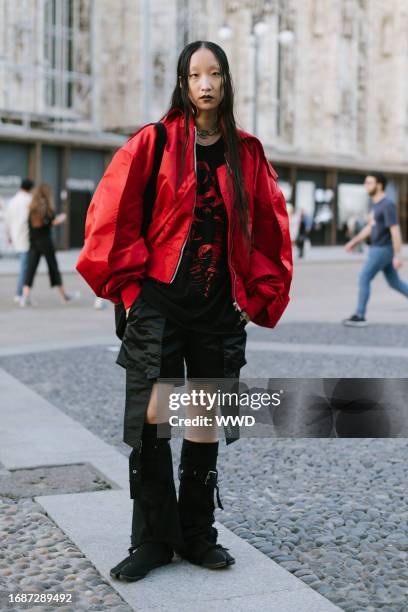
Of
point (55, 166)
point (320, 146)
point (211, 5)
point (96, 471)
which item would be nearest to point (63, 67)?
point (55, 166)

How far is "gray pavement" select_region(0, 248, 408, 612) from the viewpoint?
3.52 metres

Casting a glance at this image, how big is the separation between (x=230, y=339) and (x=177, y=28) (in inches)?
1449

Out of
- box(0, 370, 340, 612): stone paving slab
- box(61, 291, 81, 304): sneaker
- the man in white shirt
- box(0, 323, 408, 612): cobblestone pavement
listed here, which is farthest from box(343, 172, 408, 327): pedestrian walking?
box(0, 370, 340, 612): stone paving slab

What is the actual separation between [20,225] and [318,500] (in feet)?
35.1

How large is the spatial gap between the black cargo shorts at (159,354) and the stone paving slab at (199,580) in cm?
49

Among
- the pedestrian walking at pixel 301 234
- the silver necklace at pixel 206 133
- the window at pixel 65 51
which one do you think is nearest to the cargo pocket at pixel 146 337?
the silver necklace at pixel 206 133

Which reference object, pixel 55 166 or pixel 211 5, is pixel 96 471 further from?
pixel 211 5

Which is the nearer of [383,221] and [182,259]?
[182,259]

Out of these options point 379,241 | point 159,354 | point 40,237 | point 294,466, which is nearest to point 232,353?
point 159,354

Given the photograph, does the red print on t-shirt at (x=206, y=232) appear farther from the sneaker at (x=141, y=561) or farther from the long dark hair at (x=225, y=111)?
the sneaker at (x=141, y=561)

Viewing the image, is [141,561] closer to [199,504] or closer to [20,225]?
[199,504]

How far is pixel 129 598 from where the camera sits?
125 inches

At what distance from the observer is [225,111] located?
3303mm

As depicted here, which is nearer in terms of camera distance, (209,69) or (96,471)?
(209,69)
